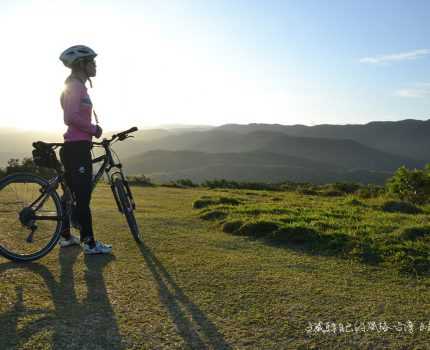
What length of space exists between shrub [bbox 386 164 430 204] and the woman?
1458 cm

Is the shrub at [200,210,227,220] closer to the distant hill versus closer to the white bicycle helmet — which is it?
the white bicycle helmet

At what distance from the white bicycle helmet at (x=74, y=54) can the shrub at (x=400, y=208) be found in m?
8.54

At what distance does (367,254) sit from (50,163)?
13.6 ft

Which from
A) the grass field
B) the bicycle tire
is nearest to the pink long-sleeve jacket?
the bicycle tire

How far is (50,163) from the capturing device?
522 cm

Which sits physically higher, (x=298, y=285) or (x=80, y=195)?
(x=80, y=195)

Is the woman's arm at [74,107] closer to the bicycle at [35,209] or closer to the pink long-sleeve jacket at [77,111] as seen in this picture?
the pink long-sleeve jacket at [77,111]

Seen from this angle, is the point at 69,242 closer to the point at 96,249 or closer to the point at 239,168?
the point at 96,249

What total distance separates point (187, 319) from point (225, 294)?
70 cm

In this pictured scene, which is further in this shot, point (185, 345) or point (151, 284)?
point (151, 284)

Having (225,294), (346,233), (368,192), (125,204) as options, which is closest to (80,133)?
(125,204)

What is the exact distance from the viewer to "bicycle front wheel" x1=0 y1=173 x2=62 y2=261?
4.98 metres

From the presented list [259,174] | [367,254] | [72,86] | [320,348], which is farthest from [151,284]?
[259,174]

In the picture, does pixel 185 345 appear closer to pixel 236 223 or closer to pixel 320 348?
pixel 320 348
